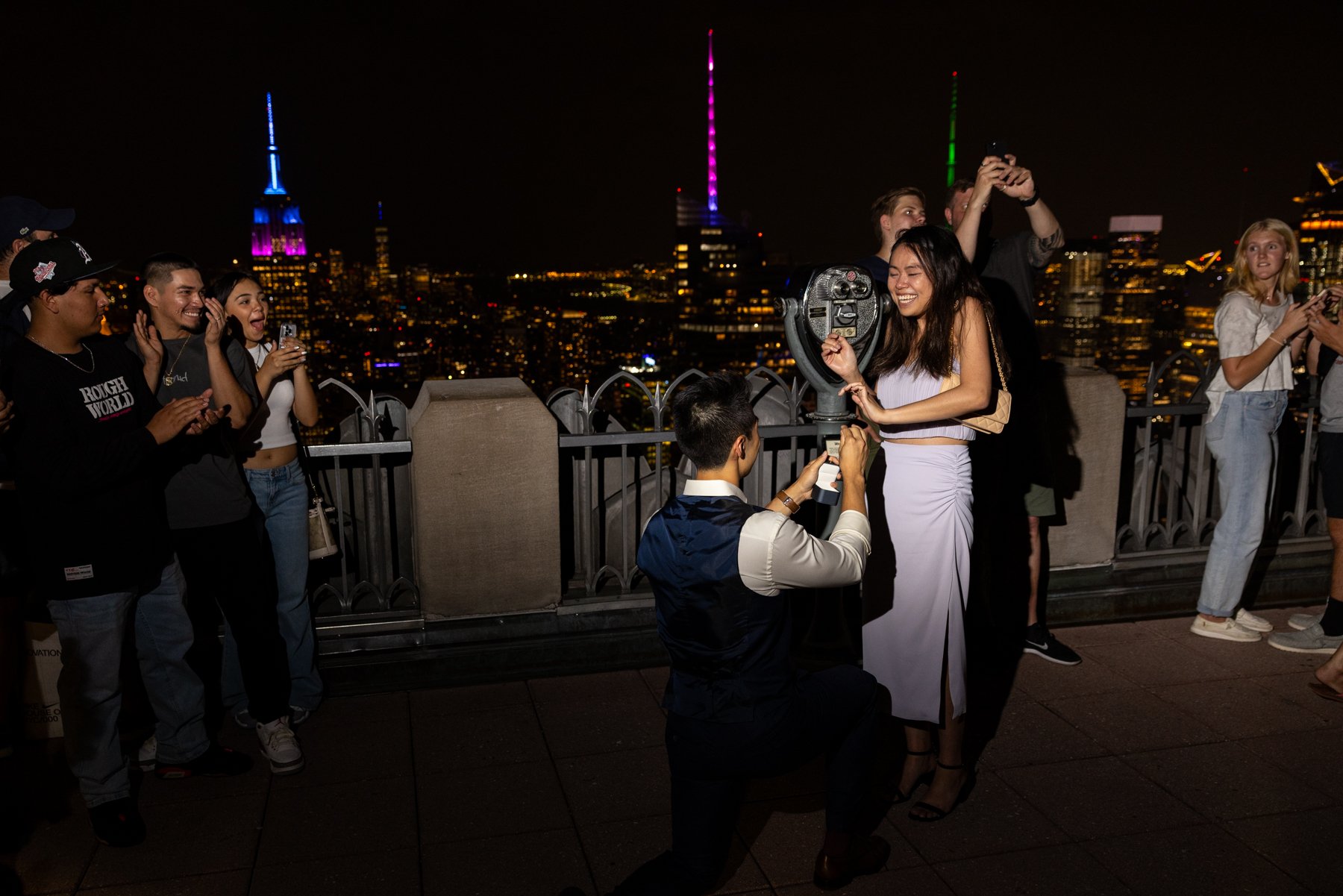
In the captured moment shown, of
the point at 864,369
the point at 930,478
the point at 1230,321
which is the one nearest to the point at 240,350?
the point at 864,369

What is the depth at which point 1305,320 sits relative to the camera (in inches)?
188

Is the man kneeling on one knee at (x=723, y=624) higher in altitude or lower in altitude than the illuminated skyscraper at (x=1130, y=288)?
lower

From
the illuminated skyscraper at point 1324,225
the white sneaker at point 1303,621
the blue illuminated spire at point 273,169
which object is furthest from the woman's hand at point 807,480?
the blue illuminated spire at point 273,169

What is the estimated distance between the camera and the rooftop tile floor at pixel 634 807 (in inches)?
130

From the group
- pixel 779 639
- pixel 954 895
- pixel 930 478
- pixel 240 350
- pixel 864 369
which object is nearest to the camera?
pixel 779 639

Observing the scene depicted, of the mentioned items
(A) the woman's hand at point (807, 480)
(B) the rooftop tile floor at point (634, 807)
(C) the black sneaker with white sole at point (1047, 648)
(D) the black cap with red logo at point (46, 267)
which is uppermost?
(D) the black cap with red logo at point (46, 267)

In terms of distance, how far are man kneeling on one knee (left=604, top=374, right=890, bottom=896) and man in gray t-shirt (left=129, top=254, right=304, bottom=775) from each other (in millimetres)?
1967

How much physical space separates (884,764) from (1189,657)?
2.10m

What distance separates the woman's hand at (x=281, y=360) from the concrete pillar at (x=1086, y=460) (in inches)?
154

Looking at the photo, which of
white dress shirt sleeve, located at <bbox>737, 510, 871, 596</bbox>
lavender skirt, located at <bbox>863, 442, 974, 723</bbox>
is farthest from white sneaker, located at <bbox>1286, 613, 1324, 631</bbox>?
white dress shirt sleeve, located at <bbox>737, 510, 871, 596</bbox>

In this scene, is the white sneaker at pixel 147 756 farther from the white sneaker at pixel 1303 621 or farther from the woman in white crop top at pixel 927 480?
the white sneaker at pixel 1303 621

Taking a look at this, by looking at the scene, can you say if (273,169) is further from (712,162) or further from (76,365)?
(76,365)

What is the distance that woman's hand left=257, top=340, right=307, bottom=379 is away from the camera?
4.07 meters

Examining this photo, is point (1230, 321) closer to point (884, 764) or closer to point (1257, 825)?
point (1257, 825)
